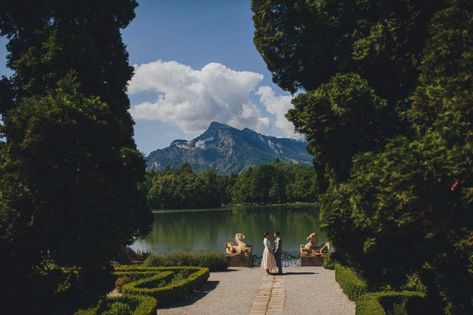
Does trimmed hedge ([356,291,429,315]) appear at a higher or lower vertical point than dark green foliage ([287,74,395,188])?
lower

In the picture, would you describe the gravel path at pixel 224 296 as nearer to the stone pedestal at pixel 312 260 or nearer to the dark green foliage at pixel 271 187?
the stone pedestal at pixel 312 260

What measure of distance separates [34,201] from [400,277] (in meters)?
8.88

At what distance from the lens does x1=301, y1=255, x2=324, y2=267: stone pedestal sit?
25.2 meters

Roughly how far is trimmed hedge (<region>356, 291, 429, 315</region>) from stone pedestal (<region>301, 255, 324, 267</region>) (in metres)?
12.2

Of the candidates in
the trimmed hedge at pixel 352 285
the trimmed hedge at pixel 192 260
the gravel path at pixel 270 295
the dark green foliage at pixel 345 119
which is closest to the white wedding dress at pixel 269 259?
the gravel path at pixel 270 295

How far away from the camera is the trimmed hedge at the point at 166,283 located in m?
15.5

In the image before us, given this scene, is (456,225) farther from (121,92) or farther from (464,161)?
(121,92)

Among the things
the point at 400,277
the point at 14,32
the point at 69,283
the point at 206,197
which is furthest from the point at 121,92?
the point at 206,197

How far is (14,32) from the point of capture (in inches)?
555

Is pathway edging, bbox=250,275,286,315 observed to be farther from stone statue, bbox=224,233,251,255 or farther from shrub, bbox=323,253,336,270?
stone statue, bbox=224,233,251,255

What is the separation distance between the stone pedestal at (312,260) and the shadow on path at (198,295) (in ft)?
22.1

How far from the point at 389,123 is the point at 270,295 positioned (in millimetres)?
8622

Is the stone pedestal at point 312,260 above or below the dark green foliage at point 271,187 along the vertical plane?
below

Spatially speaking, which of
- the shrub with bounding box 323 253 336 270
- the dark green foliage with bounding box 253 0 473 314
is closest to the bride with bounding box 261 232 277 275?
the shrub with bounding box 323 253 336 270
